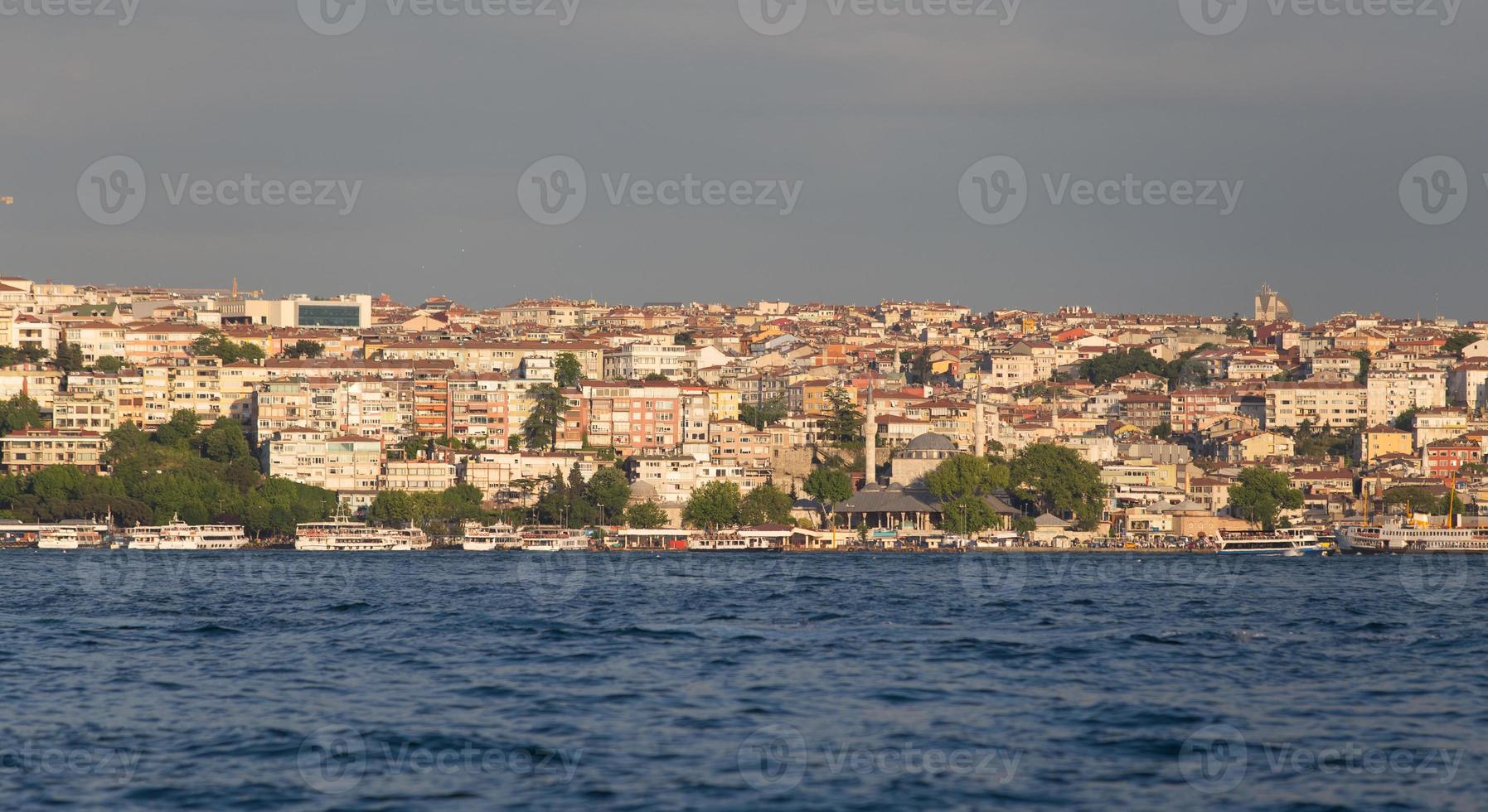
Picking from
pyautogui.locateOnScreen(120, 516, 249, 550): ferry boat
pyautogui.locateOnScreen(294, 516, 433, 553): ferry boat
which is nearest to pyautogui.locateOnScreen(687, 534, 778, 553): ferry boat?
pyautogui.locateOnScreen(294, 516, 433, 553): ferry boat

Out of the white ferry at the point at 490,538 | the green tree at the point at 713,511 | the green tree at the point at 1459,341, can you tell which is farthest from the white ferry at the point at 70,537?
the green tree at the point at 1459,341

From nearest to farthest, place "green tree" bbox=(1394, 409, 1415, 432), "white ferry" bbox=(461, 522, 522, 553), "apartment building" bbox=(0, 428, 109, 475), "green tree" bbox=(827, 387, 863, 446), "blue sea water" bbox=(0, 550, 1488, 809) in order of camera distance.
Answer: "blue sea water" bbox=(0, 550, 1488, 809) < "white ferry" bbox=(461, 522, 522, 553) < "apartment building" bbox=(0, 428, 109, 475) < "green tree" bbox=(827, 387, 863, 446) < "green tree" bbox=(1394, 409, 1415, 432)

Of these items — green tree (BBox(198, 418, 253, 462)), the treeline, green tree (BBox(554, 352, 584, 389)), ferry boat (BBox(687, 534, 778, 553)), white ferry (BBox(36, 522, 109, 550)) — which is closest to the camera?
white ferry (BBox(36, 522, 109, 550))

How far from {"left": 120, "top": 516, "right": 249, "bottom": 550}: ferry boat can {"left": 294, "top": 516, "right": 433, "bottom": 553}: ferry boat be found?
5.91 ft

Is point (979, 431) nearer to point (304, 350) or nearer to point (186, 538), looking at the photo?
point (186, 538)

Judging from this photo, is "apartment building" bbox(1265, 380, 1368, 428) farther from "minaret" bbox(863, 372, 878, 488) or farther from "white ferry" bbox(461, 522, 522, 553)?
"white ferry" bbox(461, 522, 522, 553)

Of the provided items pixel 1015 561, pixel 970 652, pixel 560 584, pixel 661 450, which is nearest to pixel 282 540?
pixel 661 450

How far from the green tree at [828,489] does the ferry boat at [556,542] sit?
35.0ft

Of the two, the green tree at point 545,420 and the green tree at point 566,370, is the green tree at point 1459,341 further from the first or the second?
the green tree at point 545,420

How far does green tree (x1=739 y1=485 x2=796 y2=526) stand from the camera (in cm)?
6862

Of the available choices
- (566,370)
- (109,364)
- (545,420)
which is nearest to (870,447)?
(545,420)

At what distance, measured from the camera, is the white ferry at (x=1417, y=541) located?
63250 mm

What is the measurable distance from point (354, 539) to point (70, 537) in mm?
8069

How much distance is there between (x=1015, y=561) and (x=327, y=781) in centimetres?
4018
